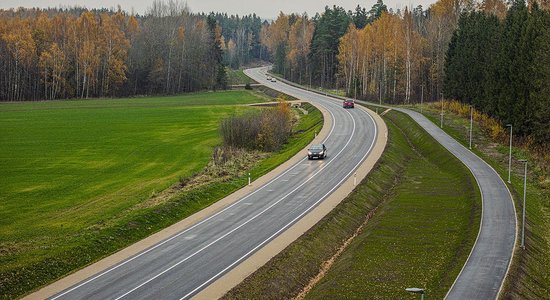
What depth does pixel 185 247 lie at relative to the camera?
36.8 metres

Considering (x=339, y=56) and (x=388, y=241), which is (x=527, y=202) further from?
(x=339, y=56)

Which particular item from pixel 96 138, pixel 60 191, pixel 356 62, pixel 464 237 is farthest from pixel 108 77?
pixel 464 237

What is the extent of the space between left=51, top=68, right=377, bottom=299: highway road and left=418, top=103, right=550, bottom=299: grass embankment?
1389 cm

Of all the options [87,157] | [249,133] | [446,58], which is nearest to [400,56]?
[446,58]

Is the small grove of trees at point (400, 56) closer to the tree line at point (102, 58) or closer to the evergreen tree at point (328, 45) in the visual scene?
the evergreen tree at point (328, 45)

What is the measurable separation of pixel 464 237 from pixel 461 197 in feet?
40.1

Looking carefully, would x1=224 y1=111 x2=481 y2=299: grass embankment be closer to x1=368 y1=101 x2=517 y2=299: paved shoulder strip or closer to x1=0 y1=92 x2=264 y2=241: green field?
x1=368 y1=101 x2=517 y2=299: paved shoulder strip

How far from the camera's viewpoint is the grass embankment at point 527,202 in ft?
105

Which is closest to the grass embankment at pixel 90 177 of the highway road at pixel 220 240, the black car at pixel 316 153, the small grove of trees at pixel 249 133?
the highway road at pixel 220 240

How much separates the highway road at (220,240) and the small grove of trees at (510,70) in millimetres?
18848

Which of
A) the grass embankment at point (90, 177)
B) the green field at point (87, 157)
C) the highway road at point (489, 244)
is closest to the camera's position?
the highway road at point (489, 244)

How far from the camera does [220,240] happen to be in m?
38.2

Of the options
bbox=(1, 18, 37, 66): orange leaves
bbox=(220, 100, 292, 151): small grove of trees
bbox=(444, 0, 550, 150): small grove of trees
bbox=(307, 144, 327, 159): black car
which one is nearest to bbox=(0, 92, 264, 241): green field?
bbox=(220, 100, 292, 151): small grove of trees

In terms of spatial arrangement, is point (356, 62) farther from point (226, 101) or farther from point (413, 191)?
point (413, 191)
